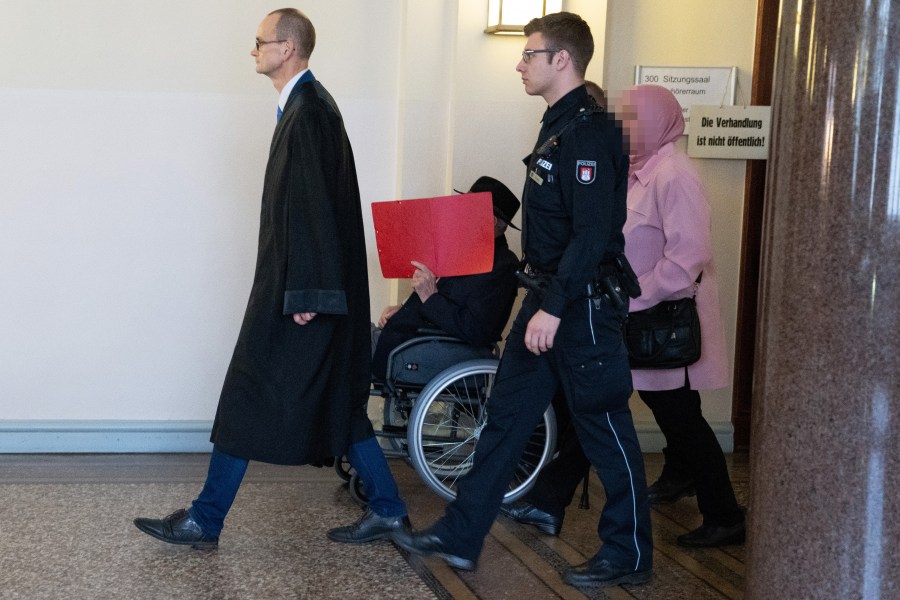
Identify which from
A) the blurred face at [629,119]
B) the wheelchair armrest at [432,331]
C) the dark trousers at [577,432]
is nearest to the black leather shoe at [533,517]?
the dark trousers at [577,432]

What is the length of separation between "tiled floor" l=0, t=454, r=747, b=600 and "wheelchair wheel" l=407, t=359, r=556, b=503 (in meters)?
0.16

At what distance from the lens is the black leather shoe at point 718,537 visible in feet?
11.6

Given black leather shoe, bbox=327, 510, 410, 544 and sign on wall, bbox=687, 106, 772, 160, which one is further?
sign on wall, bbox=687, 106, 772, 160

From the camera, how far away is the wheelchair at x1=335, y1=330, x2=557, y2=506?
376cm

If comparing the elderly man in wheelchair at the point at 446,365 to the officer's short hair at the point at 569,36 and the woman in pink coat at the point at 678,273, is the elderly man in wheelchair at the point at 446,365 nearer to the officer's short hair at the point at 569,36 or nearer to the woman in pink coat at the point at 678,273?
the woman in pink coat at the point at 678,273

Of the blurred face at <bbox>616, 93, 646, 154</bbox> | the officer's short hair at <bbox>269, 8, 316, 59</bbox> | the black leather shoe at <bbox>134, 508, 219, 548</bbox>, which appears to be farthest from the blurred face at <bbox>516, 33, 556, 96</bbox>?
the black leather shoe at <bbox>134, 508, 219, 548</bbox>

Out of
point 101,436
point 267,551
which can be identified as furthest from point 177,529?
point 101,436

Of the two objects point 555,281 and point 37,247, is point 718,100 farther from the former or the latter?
point 37,247

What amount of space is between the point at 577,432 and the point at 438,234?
3.41 feet

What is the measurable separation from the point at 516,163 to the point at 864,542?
9.89ft

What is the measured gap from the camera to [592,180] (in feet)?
9.55

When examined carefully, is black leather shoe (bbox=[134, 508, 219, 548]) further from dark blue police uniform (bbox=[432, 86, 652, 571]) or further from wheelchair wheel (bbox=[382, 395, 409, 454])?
wheelchair wheel (bbox=[382, 395, 409, 454])

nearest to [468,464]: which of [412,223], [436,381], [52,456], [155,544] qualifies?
[436,381]

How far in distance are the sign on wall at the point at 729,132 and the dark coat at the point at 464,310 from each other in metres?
1.37
